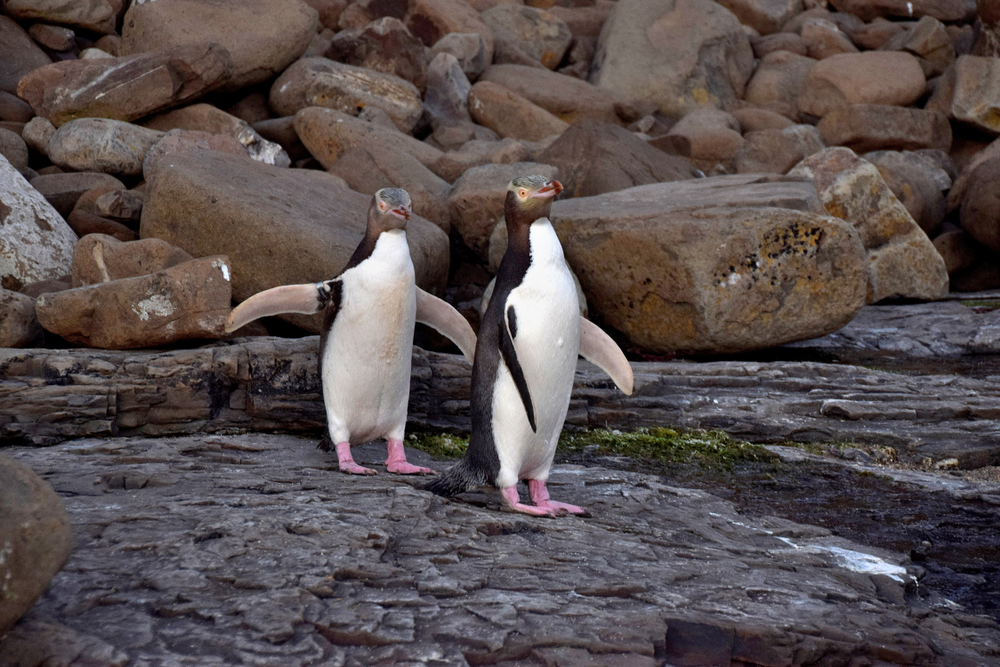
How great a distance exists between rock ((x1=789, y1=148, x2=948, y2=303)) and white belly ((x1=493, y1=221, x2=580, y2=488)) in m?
6.59

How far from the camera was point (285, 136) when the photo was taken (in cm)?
1038

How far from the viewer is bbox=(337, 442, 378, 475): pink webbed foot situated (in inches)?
159

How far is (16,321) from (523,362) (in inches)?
129

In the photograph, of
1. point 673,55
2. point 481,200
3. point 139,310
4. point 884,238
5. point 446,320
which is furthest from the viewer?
point 673,55

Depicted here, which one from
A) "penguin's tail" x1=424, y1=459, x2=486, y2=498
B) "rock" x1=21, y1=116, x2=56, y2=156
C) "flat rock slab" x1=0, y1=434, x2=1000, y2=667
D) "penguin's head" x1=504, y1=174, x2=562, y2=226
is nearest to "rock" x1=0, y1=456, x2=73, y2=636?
"flat rock slab" x1=0, y1=434, x2=1000, y2=667

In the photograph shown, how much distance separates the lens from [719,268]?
23.1ft

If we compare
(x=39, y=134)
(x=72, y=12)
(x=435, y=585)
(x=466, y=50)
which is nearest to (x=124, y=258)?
(x=435, y=585)

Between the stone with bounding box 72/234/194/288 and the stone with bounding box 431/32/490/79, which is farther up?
the stone with bounding box 431/32/490/79

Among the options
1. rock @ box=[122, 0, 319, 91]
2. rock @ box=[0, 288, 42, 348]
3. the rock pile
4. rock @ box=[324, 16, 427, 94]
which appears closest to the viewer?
rock @ box=[0, 288, 42, 348]

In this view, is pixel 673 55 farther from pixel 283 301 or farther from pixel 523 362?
pixel 523 362

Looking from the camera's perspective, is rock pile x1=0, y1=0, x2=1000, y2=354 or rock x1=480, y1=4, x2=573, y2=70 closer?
rock pile x1=0, y1=0, x2=1000, y2=354

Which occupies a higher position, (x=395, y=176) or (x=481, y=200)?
(x=395, y=176)

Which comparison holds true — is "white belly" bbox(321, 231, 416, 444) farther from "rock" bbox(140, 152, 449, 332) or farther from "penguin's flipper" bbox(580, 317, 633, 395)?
"rock" bbox(140, 152, 449, 332)

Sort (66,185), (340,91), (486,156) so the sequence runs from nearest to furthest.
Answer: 1. (66,185)
2. (486,156)
3. (340,91)
